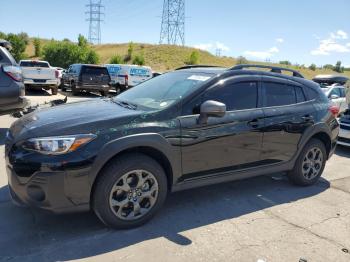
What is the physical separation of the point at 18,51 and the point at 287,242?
58.9 meters

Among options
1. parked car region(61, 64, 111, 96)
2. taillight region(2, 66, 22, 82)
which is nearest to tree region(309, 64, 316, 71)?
parked car region(61, 64, 111, 96)

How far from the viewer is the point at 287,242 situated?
12.4 feet

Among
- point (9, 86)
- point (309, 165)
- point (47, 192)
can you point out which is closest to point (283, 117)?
point (309, 165)

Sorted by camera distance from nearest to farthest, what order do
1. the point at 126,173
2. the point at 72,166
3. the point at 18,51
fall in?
1. the point at 72,166
2. the point at 126,173
3. the point at 18,51

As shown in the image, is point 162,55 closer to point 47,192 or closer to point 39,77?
point 39,77

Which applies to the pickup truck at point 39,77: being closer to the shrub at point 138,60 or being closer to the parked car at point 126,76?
the parked car at point 126,76

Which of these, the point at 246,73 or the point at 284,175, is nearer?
the point at 246,73

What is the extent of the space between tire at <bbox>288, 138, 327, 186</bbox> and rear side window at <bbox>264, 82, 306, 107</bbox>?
0.69m

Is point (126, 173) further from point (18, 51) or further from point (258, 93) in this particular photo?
point (18, 51)

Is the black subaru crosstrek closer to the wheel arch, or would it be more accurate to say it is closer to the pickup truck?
the wheel arch

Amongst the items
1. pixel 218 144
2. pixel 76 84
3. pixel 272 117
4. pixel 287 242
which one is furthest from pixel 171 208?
pixel 76 84

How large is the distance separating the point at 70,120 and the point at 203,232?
5.84 ft

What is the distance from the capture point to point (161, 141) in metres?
3.82

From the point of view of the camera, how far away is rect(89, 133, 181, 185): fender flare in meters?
3.47
